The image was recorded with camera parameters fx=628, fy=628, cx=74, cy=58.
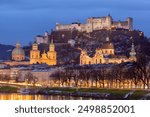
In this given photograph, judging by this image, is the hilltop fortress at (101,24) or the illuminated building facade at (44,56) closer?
the hilltop fortress at (101,24)

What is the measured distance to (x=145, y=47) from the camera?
98.5 meters

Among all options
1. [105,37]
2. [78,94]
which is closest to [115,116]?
[78,94]

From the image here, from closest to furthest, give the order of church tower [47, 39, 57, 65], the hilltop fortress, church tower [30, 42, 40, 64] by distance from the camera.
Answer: the hilltop fortress
church tower [47, 39, 57, 65]
church tower [30, 42, 40, 64]

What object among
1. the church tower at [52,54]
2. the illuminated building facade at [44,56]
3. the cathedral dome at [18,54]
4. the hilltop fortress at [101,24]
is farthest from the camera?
the cathedral dome at [18,54]

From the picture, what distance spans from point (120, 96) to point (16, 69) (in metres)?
56.5

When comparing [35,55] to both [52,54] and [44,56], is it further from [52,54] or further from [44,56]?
[52,54]

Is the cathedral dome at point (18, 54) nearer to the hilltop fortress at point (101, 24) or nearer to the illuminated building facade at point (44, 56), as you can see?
the illuminated building facade at point (44, 56)

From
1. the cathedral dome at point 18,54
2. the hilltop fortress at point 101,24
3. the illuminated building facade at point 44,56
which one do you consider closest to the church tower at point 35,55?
the illuminated building facade at point 44,56

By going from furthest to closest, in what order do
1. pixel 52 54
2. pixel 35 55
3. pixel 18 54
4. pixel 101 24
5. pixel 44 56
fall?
pixel 18 54 → pixel 35 55 → pixel 44 56 → pixel 52 54 → pixel 101 24

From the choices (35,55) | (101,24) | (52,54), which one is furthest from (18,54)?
(101,24)

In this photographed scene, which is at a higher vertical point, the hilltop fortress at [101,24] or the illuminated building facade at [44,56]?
the hilltop fortress at [101,24]

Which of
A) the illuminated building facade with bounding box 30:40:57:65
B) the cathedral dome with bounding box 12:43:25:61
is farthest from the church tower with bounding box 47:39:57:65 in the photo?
the cathedral dome with bounding box 12:43:25:61

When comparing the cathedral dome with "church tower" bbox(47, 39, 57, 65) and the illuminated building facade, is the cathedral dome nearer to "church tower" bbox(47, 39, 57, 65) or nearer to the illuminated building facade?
the illuminated building facade

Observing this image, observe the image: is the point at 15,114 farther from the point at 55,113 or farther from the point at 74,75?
the point at 74,75
